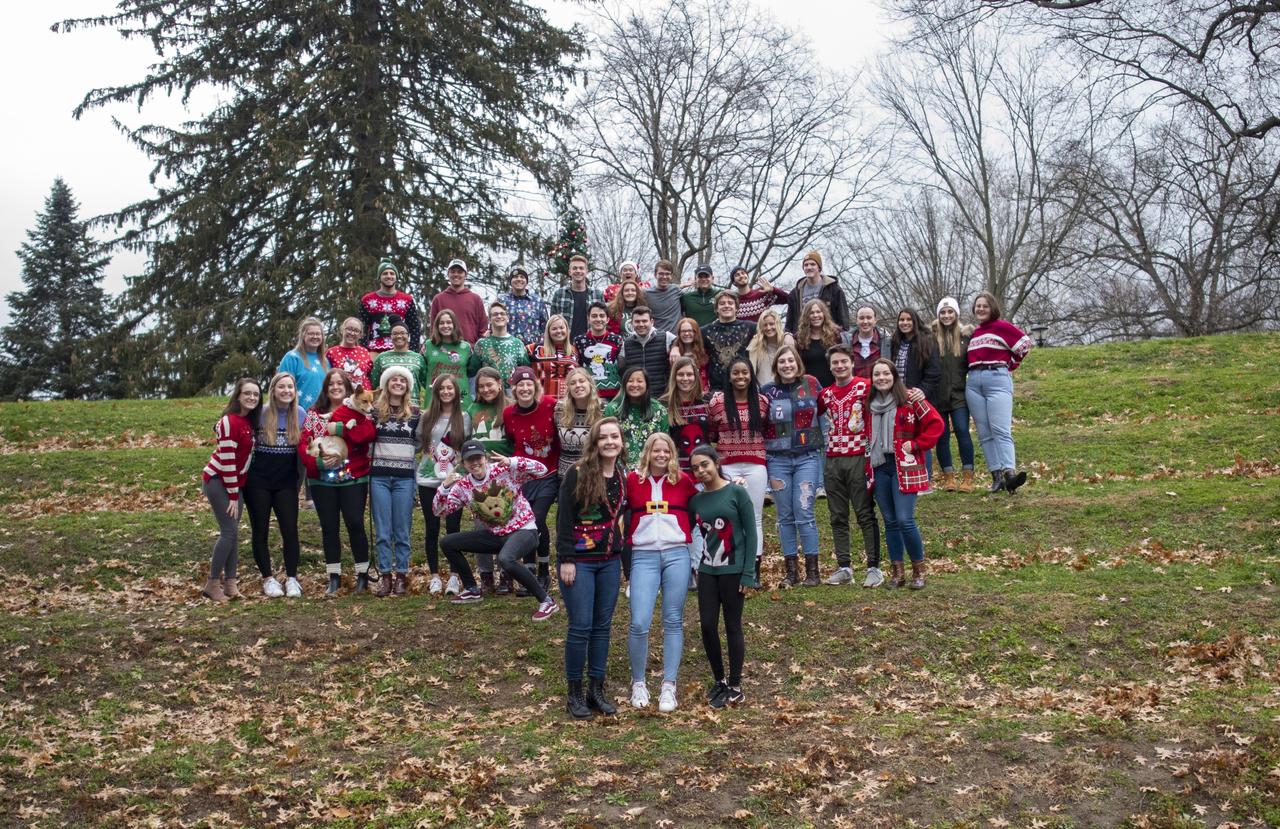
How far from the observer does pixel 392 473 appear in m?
9.88

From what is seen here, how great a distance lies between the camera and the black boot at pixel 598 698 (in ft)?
24.4

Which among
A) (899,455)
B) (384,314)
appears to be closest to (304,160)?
(384,314)

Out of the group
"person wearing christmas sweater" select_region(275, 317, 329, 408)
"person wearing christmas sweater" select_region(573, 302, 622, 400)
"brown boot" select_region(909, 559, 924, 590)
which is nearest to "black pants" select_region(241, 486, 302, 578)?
"person wearing christmas sweater" select_region(275, 317, 329, 408)

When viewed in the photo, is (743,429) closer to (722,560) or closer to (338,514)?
(722,560)

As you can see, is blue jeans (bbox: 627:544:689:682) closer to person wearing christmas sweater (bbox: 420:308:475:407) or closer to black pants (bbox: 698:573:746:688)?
black pants (bbox: 698:573:746:688)

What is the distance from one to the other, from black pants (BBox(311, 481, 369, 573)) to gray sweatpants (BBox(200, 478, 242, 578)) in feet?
2.47

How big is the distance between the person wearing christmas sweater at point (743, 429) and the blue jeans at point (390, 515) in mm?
2873

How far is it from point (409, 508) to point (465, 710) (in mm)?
2720

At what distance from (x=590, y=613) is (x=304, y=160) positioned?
19.7m

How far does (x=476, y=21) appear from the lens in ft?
83.5

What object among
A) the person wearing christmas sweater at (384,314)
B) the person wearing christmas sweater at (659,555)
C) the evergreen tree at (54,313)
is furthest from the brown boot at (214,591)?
the evergreen tree at (54,313)

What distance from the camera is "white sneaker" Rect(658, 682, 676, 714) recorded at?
7.40 metres

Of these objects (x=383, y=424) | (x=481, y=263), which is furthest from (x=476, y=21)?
(x=383, y=424)

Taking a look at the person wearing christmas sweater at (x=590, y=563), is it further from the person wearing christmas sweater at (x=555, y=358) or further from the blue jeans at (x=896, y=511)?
the person wearing christmas sweater at (x=555, y=358)
